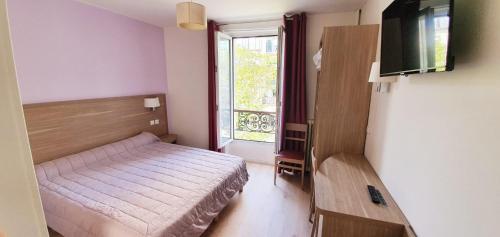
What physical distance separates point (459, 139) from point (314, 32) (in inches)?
103

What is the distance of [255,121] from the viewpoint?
13.6 ft

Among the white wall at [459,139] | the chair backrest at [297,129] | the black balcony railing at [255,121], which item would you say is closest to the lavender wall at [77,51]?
the black balcony railing at [255,121]

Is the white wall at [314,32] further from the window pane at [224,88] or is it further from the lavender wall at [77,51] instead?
the lavender wall at [77,51]

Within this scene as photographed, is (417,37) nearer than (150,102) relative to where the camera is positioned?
Yes

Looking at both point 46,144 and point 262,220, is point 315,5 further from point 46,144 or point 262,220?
point 46,144

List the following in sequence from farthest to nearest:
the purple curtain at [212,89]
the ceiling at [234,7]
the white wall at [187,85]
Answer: the white wall at [187,85], the purple curtain at [212,89], the ceiling at [234,7]

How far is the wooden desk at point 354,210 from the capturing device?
3.90 ft

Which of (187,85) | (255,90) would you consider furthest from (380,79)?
(187,85)

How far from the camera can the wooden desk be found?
1.19 m

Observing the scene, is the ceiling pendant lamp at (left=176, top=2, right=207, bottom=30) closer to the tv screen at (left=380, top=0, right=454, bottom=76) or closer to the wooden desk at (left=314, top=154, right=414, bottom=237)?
the tv screen at (left=380, top=0, right=454, bottom=76)

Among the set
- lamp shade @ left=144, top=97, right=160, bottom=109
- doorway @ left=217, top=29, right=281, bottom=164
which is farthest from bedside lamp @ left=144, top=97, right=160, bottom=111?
doorway @ left=217, top=29, right=281, bottom=164

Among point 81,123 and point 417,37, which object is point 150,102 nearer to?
point 81,123

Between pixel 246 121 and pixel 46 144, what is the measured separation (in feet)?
9.45

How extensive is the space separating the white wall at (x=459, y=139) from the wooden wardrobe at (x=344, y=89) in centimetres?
66
